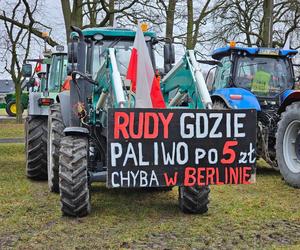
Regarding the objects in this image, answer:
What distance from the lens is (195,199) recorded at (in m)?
5.84

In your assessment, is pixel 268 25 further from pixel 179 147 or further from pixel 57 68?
pixel 179 147

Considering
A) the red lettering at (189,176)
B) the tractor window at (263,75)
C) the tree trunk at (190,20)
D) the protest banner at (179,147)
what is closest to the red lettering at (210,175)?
the protest banner at (179,147)

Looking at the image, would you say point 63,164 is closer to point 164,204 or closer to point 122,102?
point 122,102

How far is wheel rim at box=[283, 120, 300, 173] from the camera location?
316 inches

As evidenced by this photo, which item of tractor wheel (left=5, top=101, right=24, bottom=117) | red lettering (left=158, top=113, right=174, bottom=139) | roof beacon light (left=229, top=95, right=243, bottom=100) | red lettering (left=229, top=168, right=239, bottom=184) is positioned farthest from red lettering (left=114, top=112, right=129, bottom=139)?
tractor wheel (left=5, top=101, right=24, bottom=117)

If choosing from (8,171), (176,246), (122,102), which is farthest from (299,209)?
(8,171)

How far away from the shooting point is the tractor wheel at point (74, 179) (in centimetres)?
548

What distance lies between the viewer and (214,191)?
24.6ft

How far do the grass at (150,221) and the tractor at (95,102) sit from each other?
0.29m

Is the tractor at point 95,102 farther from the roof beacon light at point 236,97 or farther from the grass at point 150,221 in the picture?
the roof beacon light at point 236,97

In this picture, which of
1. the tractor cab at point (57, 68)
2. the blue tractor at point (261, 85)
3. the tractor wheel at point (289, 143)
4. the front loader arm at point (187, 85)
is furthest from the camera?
the tractor cab at point (57, 68)

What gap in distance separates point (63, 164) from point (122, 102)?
95 cm

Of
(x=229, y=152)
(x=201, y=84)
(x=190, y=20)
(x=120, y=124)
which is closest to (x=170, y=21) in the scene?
(x=190, y=20)

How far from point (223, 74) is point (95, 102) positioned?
3958mm
